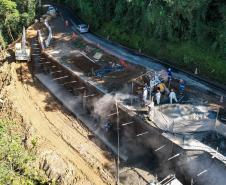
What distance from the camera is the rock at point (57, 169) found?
2789 cm

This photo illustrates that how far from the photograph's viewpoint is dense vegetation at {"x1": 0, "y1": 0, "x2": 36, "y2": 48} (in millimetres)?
49062

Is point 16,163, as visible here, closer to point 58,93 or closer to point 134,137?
point 134,137

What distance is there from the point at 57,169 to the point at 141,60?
52.4 ft

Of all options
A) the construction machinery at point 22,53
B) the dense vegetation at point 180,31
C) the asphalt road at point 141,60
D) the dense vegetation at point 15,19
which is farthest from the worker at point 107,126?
the dense vegetation at point 15,19

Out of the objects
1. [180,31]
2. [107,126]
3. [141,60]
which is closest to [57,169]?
[107,126]

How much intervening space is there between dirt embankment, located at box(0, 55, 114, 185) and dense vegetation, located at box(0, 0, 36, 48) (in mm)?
8437

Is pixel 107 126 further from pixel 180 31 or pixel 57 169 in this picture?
pixel 180 31

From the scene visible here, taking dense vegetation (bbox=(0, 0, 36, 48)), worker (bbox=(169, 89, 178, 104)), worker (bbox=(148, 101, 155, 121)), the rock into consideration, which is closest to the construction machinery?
dense vegetation (bbox=(0, 0, 36, 48))

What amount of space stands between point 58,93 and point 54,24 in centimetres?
1626

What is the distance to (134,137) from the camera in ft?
105

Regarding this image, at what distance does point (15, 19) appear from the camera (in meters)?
50.5

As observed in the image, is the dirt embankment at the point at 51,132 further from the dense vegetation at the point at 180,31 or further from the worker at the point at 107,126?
the dense vegetation at the point at 180,31

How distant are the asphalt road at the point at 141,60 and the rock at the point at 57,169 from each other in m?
13.4

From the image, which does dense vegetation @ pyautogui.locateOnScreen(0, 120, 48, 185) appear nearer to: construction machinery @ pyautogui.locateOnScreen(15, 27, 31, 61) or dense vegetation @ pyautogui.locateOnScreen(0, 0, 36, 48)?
construction machinery @ pyautogui.locateOnScreen(15, 27, 31, 61)
